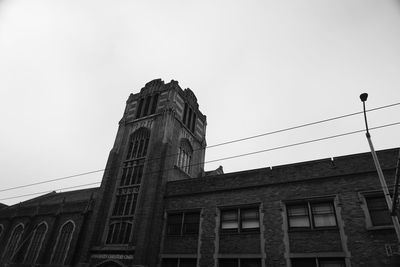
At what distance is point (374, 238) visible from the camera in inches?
559

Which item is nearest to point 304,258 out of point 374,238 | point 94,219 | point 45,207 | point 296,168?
point 374,238

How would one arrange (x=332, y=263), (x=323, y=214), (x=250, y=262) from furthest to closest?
(x=250, y=262) → (x=323, y=214) → (x=332, y=263)

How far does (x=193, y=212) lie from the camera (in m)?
20.6

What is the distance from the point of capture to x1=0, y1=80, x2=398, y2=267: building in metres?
15.4

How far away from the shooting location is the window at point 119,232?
2251cm

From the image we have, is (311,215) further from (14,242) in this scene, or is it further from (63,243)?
(14,242)

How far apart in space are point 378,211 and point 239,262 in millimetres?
8523

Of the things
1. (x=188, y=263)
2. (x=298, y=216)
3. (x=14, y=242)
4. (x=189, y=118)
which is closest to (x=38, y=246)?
(x=14, y=242)

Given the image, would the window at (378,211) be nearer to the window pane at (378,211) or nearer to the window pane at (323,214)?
the window pane at (378,211)

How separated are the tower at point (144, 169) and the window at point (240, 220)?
543 cm

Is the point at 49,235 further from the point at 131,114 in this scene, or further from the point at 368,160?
the point at 368,160

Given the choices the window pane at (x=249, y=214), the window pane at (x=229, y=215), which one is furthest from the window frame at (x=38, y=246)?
the window pane at (x=249, y=214)

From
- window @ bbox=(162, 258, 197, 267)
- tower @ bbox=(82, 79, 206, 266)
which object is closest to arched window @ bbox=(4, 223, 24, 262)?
tower @ bbox=(82, 79, 206, 266)

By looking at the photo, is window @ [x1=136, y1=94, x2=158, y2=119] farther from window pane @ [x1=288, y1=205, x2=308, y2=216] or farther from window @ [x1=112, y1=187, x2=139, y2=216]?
window pane @ [x1=288, y1=205, x2=308, y2=216]
